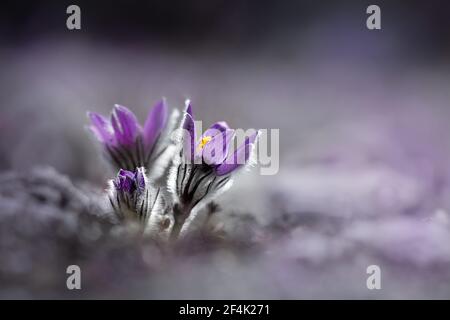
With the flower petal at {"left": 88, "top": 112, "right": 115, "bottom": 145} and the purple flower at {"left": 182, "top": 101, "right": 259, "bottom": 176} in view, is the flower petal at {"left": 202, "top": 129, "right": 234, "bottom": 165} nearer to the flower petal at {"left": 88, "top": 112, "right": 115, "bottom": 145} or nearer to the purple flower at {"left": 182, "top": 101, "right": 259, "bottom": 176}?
the purple flower at {"left": 182, "top": 101, "right": 259, "bottom": 176}

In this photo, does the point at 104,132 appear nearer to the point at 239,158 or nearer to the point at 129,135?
the point at 129,135

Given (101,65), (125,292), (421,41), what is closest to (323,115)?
(421,41)

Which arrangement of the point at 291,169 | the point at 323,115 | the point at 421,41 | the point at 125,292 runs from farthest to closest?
the point at 421,41 < the point at 323,115 < the point at 291,169 < the point at 125,292

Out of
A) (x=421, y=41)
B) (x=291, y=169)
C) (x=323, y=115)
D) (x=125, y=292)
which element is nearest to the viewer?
(x=125, y=292)

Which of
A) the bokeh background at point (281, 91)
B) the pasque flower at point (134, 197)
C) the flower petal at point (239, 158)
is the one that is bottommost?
the pasque flower at point (134, 197)

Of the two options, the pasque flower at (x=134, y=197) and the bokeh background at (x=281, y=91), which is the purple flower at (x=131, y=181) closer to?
the pasque flower at (x=134, y=197)

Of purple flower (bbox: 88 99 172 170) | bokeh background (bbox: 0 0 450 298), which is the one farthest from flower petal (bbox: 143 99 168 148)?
bokeh background (bbox: 0 0 450 298)

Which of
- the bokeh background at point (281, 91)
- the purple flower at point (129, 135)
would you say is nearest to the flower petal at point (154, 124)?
the purple flower at point (129, 135)
